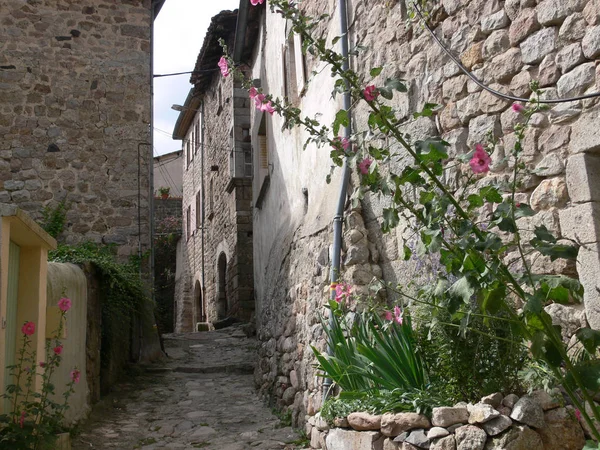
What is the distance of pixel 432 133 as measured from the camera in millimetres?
4484

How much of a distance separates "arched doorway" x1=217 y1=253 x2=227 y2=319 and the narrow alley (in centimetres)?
533

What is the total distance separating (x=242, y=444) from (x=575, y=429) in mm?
3214

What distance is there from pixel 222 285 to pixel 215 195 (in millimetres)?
2248

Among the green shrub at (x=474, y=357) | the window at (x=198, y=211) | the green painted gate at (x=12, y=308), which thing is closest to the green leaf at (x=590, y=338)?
the green shrub at (x=474, y=357)

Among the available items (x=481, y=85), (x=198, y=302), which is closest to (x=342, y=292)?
(x=481, y=85)

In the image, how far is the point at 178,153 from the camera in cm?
2508

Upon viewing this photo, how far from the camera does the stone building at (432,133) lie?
3.43m

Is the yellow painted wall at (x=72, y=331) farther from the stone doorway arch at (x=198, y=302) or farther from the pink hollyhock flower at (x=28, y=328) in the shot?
the stone doorway arch at (x=198, y=302)

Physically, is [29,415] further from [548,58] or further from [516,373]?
[548,58]

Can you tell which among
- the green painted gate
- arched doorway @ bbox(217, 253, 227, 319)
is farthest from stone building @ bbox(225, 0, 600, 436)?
arched doorway @ bbox(217, 253, 227, 319)

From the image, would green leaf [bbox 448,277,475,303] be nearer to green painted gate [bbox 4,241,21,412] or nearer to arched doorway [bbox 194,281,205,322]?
green painted gate [bbox 4,241,21,412]

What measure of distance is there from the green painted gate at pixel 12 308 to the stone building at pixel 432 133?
2171 mm

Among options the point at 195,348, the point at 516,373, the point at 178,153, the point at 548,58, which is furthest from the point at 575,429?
the point at 178,153

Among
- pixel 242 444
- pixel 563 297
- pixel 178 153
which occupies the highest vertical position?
pixel 178 153
